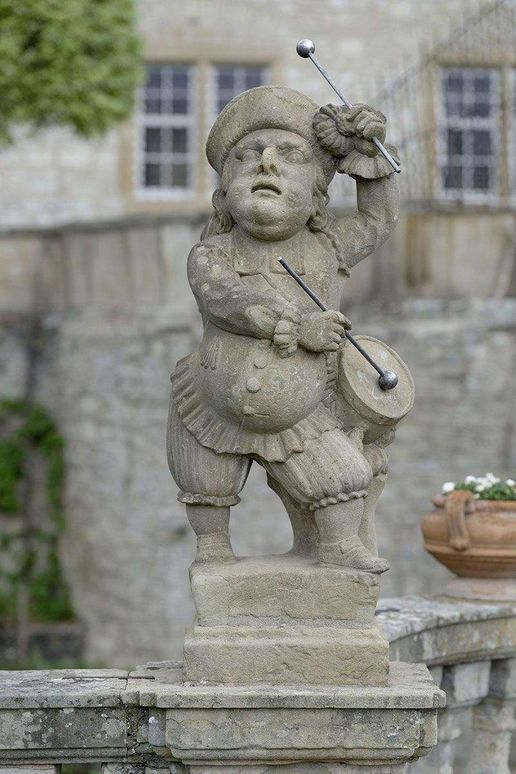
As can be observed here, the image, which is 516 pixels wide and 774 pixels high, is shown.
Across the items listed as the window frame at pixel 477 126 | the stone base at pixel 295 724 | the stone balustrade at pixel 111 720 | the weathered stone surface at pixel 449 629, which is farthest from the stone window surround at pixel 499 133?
the stone base at pixel 295 724

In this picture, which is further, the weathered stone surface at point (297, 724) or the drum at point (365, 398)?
the drum at point (365, 398)

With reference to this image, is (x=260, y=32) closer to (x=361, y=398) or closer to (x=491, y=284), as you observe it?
(x=491, y=284)

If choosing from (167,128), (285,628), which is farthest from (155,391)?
(285,628)

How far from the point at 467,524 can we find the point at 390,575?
19.5ft

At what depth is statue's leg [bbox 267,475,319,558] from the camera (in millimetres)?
4211

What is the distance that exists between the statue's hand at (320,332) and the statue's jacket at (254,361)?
3 centimetres

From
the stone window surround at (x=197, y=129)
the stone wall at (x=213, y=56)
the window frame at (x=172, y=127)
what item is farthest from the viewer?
the window frame at (x=172, y=127)

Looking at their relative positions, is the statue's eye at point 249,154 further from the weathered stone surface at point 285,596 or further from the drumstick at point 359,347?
the weathered stone surface at point 285,596

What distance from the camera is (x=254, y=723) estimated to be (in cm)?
383

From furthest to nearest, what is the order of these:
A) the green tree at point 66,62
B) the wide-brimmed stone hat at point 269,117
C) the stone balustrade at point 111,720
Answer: the green tree at point 66,62 < the wide-brimmed stone hat at point 269,117 < the stone balustrade at point 111,720

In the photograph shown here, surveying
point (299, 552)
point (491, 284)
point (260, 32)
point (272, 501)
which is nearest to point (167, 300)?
point (272, 501)

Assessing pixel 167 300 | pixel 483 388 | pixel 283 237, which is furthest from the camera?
pixel 167 300

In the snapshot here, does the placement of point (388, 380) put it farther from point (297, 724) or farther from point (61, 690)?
point (61, 690)

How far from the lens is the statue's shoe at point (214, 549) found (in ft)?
13.7
